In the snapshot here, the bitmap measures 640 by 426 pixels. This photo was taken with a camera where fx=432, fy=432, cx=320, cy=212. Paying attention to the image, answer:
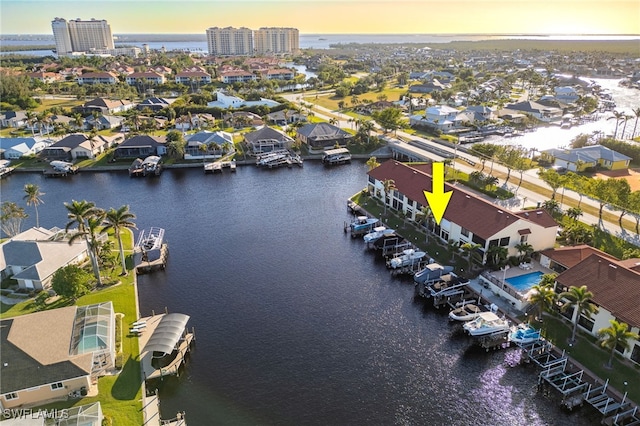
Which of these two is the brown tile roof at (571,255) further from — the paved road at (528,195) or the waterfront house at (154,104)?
the waterfront house at (154,104)

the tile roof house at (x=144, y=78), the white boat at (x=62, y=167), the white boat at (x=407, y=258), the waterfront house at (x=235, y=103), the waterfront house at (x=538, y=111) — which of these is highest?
the tile roof house at (x=144, y=78)

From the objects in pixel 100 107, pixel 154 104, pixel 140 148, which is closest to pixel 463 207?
pixel 140 148

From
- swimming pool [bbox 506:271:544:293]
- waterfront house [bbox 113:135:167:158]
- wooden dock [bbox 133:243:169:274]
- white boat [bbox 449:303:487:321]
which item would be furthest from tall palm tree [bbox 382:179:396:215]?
waterfront house [bbox 113:135:167:158]

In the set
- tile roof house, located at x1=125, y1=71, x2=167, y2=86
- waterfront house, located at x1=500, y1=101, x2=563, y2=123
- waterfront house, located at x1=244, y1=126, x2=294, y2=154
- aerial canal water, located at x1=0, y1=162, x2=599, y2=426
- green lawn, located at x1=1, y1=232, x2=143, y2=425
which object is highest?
tile roof house, located at x1=125, y1=71, x2=167, y2=86

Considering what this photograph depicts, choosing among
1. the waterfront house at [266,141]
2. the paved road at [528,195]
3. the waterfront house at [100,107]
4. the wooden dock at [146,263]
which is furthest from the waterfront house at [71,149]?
the paved road at [528,195]

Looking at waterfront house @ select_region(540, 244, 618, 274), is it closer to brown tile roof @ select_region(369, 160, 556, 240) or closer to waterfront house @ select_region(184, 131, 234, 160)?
brown tile roof @ select_region(369, 160, 556, 240)
